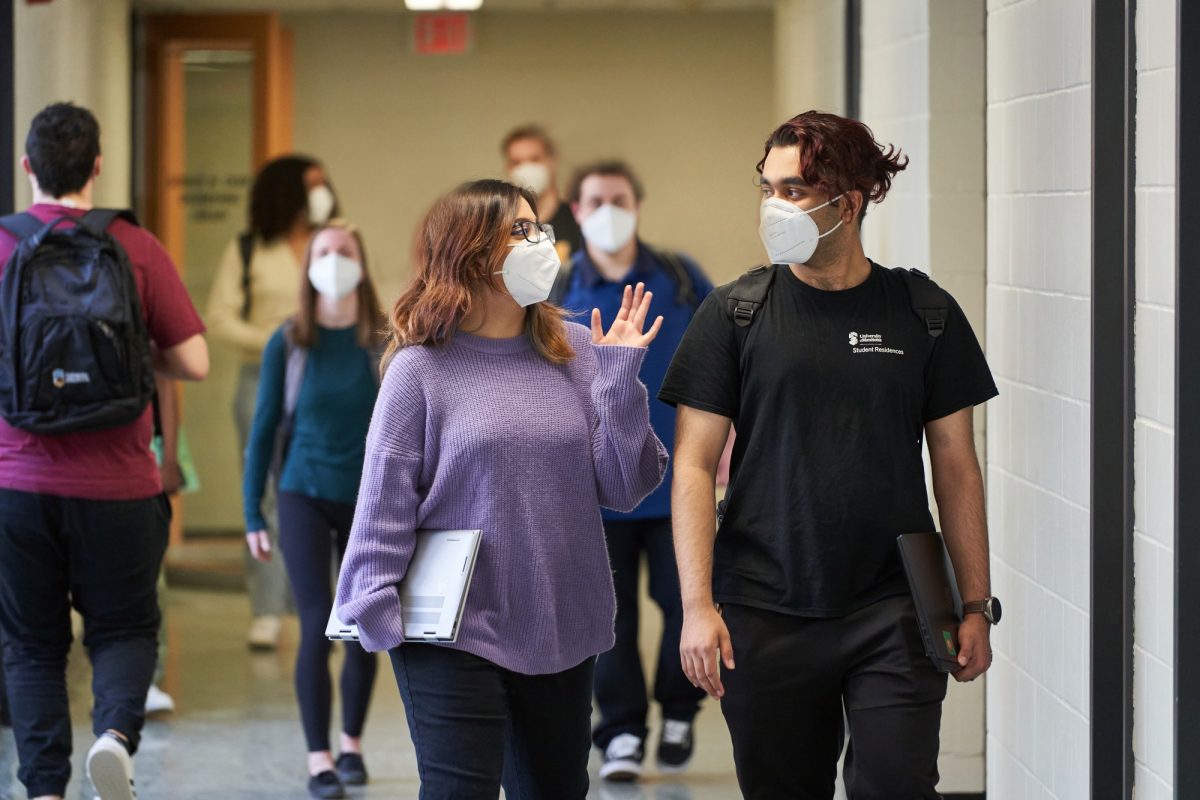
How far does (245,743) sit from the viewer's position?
5438 mm

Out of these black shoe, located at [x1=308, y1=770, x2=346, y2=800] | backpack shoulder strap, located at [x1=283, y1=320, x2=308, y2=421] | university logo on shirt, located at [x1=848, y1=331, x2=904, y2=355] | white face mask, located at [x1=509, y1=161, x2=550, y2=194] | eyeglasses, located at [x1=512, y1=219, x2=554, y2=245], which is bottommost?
black shoe, located at [x1=308, y1=770, x2=346, y2=800]

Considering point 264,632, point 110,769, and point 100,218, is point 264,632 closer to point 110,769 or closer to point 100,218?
point 110,769

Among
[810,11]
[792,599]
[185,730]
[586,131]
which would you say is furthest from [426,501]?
[586,131]

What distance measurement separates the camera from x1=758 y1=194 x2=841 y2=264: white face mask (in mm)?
2949

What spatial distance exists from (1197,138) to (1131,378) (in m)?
0.50

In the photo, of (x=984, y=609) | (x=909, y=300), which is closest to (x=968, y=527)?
(x=984, y=609)

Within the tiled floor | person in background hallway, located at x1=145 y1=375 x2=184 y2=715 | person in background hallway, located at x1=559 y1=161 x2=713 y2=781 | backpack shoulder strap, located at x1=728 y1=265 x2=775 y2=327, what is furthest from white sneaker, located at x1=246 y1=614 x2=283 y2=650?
backpack shoulder strap, located at x1=728 y1=265 x2=775 y2=327

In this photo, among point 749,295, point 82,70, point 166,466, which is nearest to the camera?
point 749,295

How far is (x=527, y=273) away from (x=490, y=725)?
2.57 ft

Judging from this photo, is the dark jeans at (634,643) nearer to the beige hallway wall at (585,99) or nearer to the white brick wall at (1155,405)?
the white brick wall at (1155,405)

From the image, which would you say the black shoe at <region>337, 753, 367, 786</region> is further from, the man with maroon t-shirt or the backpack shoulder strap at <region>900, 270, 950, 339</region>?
the backpack shoulder strap at <region>900, 270, 950, 339</region>

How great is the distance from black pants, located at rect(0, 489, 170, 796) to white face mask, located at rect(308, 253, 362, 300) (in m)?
0.97

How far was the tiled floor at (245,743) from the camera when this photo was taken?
486cm

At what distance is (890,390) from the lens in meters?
2.93
